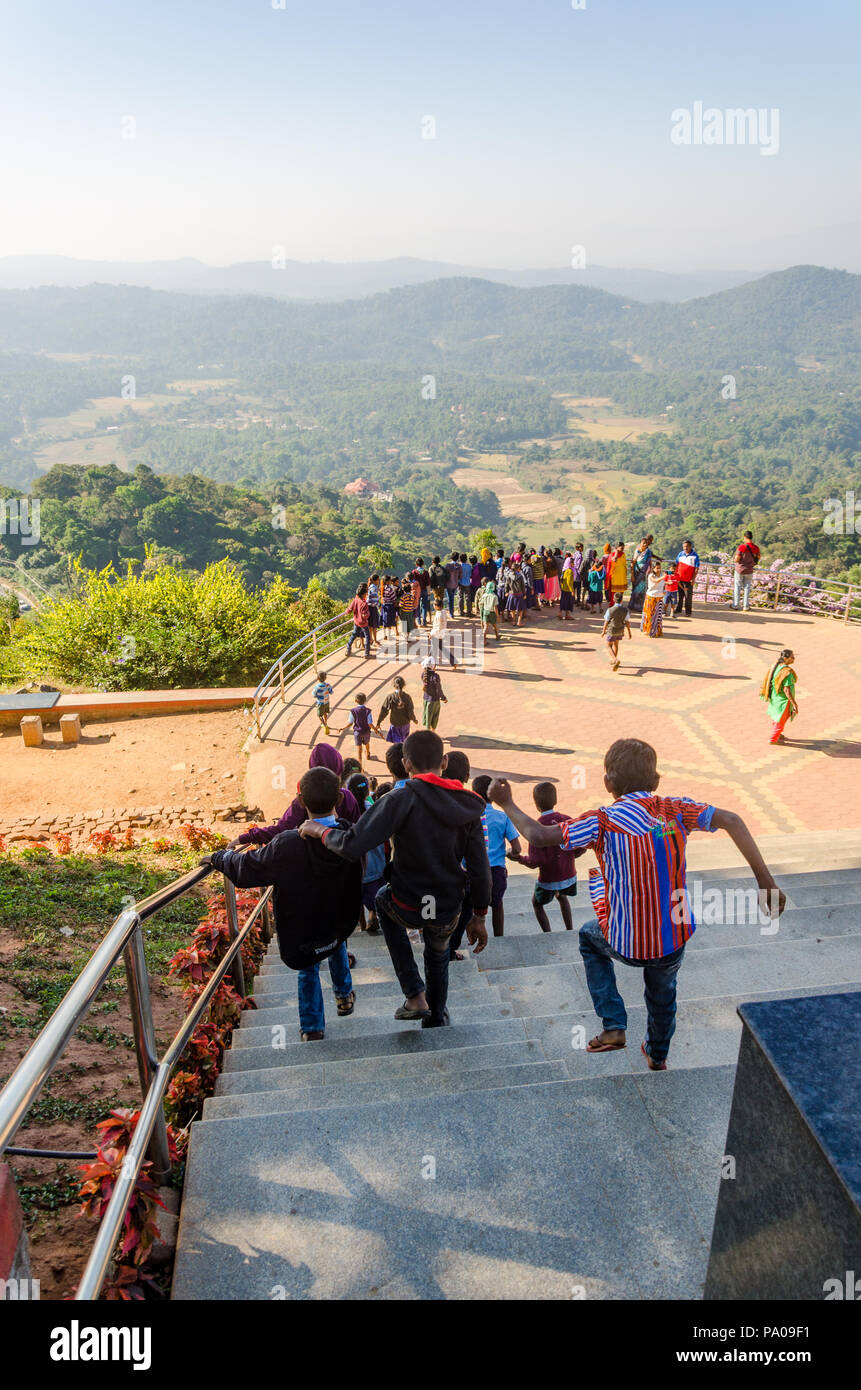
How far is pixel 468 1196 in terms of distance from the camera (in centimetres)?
255

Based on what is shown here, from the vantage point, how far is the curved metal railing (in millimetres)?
12711

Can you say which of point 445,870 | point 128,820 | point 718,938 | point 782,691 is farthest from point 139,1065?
point 782,691

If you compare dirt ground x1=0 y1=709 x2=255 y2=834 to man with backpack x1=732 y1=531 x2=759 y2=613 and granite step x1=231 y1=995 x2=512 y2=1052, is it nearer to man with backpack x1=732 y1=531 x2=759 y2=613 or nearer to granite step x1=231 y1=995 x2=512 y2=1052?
granite step x1=231 y1=995 x2=512 y2=1052

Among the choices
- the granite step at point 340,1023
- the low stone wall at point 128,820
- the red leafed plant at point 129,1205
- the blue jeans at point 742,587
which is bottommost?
the low stone wall at point 128,820

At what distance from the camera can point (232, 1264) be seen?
2.34 meters

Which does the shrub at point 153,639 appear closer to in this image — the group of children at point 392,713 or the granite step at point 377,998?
the group of children at point 392,713

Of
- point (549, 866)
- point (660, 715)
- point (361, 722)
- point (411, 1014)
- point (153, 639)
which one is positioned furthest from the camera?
point (153, 639)

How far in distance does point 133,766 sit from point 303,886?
350 inches

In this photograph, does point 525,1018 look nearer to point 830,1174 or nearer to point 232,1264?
point 232,1264

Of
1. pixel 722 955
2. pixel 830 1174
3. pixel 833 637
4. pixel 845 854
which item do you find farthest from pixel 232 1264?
pixel 833 637

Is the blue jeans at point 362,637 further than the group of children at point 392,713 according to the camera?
Yes

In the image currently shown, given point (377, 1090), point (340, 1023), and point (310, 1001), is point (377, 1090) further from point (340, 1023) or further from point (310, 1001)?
point (340, 1023)

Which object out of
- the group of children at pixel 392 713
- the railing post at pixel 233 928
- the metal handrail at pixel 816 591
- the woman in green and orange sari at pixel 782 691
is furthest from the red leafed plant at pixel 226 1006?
the metal handrail at pixel 816 591

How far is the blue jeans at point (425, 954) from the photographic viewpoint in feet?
12.2
